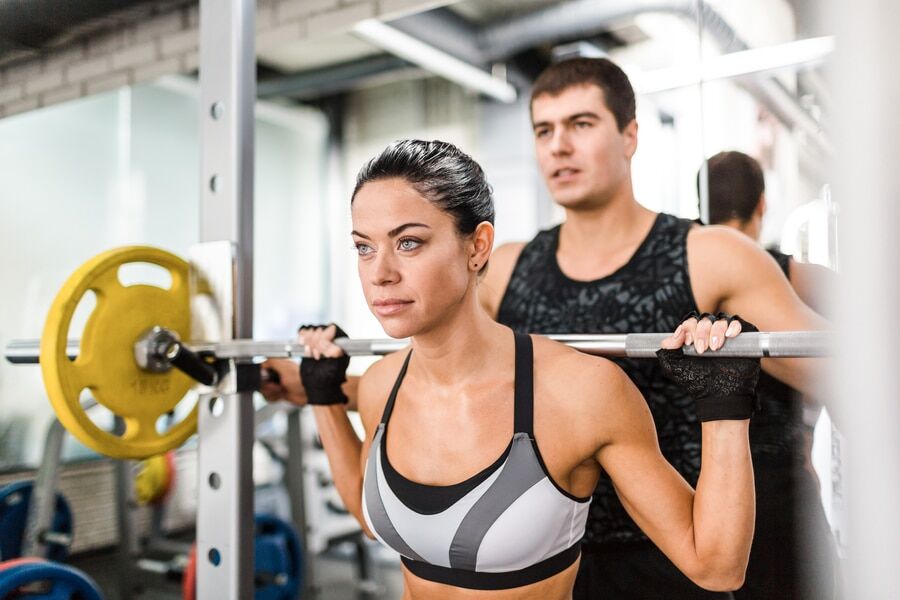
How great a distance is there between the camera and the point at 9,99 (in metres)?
1.76

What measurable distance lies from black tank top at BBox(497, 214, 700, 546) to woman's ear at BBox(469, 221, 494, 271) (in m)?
0.41

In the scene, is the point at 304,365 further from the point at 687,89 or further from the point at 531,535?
the point at 687,89

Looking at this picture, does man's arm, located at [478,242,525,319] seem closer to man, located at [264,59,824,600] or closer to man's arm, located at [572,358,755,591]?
man, located at [264,59,824,600]

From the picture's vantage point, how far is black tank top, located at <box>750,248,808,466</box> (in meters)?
1.43

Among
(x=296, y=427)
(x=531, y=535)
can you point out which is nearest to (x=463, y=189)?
(x=531, y=535)

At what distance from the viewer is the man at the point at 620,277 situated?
1424 mm

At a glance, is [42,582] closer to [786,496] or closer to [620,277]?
[620,277]

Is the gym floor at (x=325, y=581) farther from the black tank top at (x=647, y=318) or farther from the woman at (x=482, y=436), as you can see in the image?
the woman at (x=482, y=436)

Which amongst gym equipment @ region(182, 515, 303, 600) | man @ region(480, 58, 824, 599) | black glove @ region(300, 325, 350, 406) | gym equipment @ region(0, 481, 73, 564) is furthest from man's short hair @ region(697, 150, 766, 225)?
gym equipment @ region(0, 481, 73, 564)

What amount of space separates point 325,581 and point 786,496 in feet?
10.8

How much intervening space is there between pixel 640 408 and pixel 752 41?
1.00m

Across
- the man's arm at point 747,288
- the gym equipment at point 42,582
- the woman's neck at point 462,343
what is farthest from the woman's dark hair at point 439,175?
the gym equipment at point 42,582

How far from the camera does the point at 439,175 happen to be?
116 cm

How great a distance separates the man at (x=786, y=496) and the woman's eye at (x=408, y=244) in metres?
0.76
